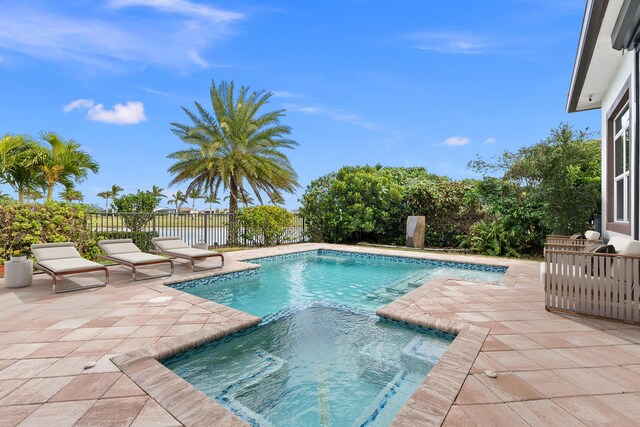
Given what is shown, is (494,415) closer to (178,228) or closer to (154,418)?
(154,418)

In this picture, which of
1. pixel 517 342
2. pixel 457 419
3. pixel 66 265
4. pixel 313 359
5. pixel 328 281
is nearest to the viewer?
pixel 457 419

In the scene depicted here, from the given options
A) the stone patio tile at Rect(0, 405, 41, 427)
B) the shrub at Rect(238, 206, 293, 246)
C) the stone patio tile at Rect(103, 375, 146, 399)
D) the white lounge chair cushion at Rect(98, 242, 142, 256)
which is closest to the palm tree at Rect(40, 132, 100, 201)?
the shrub at Rect(238, 206, 293, 246)

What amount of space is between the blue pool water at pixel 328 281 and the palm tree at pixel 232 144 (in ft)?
19.5

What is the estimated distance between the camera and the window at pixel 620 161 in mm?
6234

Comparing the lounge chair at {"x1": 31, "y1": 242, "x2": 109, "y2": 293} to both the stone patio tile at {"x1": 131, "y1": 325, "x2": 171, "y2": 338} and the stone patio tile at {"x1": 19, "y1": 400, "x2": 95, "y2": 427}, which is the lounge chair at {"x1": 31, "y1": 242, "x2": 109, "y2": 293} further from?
the stone patio tile at {"x1": 19, "y1": 400, "x2": 95, "y2": 427}

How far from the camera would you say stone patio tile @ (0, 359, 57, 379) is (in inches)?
114

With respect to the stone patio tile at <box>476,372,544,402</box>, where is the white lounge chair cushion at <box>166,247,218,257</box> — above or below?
above

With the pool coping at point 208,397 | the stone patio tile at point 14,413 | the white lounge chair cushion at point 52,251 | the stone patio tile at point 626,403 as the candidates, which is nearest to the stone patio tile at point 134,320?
the pool coping at point 208,397

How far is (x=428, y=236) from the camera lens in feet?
45.6

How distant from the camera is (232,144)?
15.2 m

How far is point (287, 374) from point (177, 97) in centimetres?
1404

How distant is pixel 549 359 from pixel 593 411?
0.85 meters

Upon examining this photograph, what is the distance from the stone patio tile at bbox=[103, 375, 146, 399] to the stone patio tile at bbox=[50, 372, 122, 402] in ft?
0.14

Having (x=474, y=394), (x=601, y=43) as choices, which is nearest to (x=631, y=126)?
(x=601, y=43)
